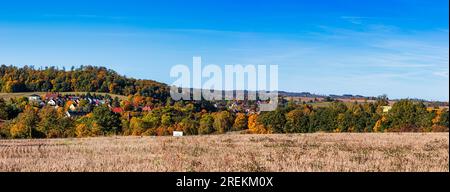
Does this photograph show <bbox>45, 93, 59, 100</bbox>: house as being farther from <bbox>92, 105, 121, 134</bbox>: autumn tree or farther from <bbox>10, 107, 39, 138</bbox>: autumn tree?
<bbox>92, 105, 121, 134</bbox>: autumn tree

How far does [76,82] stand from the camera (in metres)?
174

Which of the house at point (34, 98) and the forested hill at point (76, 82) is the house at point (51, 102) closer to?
the house at point (34, 98)

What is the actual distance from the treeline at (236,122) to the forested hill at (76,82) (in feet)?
137

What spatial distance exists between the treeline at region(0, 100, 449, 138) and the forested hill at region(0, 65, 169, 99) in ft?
137

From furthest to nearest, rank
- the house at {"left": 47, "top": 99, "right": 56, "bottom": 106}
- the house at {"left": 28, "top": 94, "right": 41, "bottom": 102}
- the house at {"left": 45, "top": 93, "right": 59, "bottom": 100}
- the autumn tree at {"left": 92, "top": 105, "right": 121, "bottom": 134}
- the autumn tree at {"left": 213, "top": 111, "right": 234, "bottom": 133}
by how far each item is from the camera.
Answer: the house at {"left": 45, "top": 93, "right": 59, "bottom": 100}, the house at {"left": 28, "top": 94, "right": 41, "bottom": 102}, the house at {"left": 47, "top": 99, "right": 56, "bottom": 106}, the autumn tree at {"left": 213, "top": 111, "right": 234, "bottom": 133}, the autumn tree at {"left": 92, "top": 105, "right": 121, "bottom": 134}

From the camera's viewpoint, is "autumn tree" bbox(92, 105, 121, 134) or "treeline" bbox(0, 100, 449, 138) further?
"autumn tree" bbox(92, 105, 121, 134)

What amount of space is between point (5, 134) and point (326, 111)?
60.1m

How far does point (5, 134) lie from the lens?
3344 inches

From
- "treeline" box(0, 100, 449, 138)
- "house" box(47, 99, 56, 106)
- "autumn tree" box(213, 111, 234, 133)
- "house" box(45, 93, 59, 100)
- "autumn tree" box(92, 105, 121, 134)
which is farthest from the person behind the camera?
"house" box(45, 93, 59, 100)

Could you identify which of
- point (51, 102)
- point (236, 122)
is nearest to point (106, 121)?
point (236, 122)

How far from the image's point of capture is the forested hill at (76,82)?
160875mm

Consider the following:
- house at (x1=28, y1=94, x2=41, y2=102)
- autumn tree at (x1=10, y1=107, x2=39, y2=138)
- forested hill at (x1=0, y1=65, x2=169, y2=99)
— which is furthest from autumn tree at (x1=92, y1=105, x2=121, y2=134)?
house at (x1=28, y1=94, x2=41, y2=102)

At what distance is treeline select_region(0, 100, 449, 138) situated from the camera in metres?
90.0
